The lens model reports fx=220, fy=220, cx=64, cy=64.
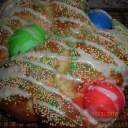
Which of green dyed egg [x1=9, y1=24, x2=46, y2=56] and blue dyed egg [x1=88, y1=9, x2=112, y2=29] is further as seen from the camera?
blue dyed egg [x1=88, y1=9, x2=112, y2=29]

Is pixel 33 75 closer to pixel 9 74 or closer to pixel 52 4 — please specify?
pixel 9 74

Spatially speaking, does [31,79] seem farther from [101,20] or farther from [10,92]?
[101,20]

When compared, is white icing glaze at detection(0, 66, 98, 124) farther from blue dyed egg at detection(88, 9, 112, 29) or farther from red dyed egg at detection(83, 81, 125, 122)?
blue dyed egg at detection(88, 9, 112, 29)

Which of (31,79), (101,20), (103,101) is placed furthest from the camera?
(101,20)

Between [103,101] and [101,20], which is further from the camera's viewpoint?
[101,20]

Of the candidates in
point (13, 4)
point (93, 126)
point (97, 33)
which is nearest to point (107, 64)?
point (97, 33)

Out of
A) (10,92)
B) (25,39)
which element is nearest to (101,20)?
(25,39)

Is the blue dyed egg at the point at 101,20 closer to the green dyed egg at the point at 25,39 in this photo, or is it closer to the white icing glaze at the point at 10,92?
the green dyed egg at the point at 25,39

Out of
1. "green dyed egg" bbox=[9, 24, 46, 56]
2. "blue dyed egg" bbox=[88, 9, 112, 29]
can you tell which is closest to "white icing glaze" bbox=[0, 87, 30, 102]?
"green dyed egg" bbox=[9, 24, 46, 56]
